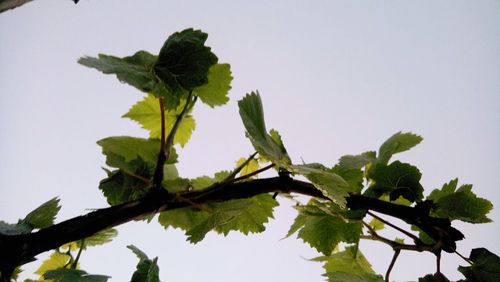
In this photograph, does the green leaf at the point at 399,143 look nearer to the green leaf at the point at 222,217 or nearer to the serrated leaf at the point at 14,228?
the green leaf at the point at 222,217

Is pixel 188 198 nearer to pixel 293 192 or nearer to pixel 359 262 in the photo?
pixel 293 192

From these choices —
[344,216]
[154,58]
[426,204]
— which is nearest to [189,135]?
[154,58]

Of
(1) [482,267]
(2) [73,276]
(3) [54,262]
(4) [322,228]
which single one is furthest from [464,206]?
(3) [54,262]

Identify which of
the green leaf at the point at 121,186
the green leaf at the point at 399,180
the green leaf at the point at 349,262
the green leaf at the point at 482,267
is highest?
the green leaf at the point at 399,180

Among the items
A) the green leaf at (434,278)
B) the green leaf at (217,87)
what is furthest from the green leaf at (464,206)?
the green leaf at (217,87)

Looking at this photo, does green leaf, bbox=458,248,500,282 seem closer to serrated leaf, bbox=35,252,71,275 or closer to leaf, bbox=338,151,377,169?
leaf, bbox=338,151,377,169
